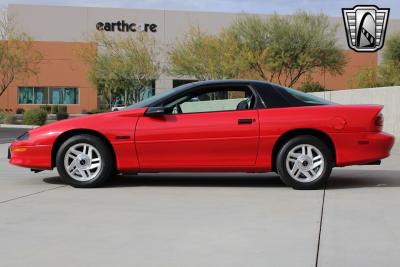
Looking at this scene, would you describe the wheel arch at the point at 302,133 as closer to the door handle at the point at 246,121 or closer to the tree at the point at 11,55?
the door handle at the point at 246,121

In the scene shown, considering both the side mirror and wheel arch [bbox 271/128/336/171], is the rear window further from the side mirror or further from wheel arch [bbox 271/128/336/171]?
the side mirror

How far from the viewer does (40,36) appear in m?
56.8

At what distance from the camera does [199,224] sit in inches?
232

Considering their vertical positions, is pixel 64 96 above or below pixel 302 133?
above

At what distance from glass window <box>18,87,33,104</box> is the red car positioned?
51.2 meters

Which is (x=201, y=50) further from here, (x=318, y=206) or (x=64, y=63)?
(x=318, y=206)

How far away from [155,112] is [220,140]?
2.95 ft

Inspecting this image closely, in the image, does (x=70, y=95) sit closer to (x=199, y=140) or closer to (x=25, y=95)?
(x=25, y=95)

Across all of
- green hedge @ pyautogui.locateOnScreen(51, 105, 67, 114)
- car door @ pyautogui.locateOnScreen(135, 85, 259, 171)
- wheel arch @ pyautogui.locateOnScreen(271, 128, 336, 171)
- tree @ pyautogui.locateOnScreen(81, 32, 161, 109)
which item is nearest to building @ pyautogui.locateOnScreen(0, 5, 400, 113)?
green hedge @ pyautogui.locateOnScreen(51, 105, 67, 114)

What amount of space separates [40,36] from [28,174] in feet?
161

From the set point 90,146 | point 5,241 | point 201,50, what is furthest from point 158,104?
point 201,50

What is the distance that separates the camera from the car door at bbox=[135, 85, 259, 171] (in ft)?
26.0

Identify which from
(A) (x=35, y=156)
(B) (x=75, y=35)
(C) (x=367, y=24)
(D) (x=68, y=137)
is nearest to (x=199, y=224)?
(D) (x=68, y=137)

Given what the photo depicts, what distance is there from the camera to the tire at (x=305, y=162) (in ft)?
25.9
